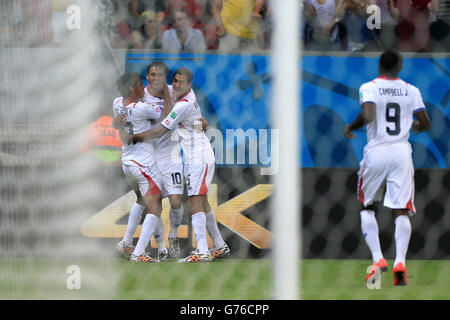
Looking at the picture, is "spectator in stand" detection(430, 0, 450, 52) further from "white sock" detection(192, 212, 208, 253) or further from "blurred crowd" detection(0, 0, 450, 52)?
"white sock" detection(192, 212, 208, 253)

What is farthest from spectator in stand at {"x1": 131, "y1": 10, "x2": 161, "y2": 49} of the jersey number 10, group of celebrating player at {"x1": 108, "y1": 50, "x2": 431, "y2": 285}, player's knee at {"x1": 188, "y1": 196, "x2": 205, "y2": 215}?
the jersey number 10

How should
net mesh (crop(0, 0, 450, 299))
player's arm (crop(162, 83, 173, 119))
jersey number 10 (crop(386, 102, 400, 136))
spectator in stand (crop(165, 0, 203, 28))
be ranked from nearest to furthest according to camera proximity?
net mesh (crop(0, 0, 450, 299))
jersey number 10 (crop(386, 102, 400, 136))
spectator in stand (crop(165, 0, 203, 28))
player's arm (crop(162, 83, 173, 119))

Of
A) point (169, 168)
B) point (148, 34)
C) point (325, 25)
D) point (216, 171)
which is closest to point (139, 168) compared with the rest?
point (169, 168)

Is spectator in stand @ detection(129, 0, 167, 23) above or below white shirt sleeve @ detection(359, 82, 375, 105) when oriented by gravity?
above

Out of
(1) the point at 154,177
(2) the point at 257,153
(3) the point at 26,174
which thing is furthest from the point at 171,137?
(3) the point at 26,174

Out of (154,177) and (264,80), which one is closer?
(264,80)

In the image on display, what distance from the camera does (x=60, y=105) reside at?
132 inches

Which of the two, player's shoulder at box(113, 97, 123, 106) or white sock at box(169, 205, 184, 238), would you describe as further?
white sock at box(169, 205, 184, 238)

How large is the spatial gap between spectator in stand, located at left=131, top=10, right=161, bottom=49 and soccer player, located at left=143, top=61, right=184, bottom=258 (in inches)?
16.2

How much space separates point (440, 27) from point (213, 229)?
2.39 metres

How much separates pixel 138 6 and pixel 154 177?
1612 millimetres

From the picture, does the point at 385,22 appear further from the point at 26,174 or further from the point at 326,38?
the point at 26,174

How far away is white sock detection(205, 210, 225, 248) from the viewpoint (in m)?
6.32
